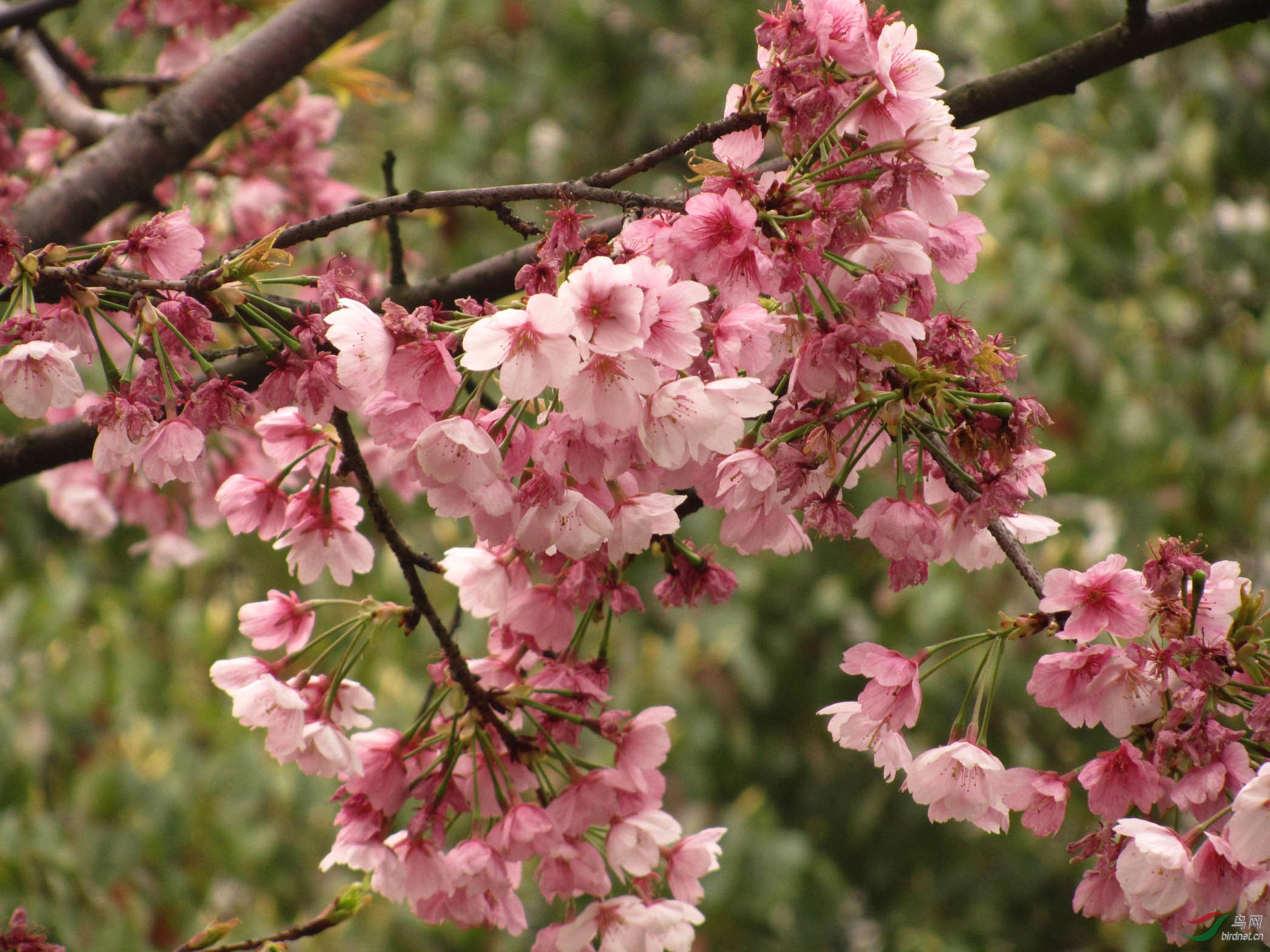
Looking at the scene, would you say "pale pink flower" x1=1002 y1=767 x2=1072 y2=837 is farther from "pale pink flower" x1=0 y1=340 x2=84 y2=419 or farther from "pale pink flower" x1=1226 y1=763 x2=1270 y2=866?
"pale pink flower" x1=0 y1=340 x2=84 y2=419

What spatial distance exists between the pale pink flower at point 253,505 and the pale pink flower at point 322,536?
3cm

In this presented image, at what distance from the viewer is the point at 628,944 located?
0.89 metres

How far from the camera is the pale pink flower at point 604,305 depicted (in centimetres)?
62

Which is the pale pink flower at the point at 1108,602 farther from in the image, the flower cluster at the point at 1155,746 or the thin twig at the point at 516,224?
the thin twig at the point at 516,224

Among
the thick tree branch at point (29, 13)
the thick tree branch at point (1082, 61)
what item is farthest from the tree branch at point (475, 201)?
the thick tree branch at point (29, 13)

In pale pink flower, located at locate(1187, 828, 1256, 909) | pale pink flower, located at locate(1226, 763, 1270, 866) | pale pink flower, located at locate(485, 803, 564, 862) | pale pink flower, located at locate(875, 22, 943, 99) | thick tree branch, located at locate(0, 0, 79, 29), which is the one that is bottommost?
pale pink flower, located at locate(485, 803, 564, 862)

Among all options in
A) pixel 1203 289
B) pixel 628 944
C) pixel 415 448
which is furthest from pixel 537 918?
pixel 1203 289

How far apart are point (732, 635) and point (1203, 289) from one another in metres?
1.40

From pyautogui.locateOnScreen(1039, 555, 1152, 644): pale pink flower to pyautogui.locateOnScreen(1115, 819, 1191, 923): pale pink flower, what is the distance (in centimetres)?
12

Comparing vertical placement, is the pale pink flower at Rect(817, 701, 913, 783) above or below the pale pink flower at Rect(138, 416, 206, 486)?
below

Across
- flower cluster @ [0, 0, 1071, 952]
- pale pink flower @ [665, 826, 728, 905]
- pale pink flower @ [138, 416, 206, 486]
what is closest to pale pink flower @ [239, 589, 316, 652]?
flower cluster @ [0, 0, 1071, 952]

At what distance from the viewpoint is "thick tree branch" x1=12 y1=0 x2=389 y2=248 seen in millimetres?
1262

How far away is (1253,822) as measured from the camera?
0.62m

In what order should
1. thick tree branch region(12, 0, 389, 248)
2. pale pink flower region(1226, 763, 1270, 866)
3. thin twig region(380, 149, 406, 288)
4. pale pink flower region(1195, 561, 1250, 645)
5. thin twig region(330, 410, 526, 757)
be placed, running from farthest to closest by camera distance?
thick tree branch region(12, 0, 389, 248), thin twig region(380, 149, 406, 288), thin twig region(330, 410, 526, 757), pale pink flower region(1195, 561, 1250, 645), pale pink flower region(1226, 763, 1270, 866)
